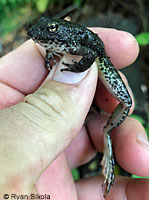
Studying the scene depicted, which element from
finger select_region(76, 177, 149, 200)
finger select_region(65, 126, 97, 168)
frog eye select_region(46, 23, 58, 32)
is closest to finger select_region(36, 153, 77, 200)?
finger select_region(76, 177, 149, 200)

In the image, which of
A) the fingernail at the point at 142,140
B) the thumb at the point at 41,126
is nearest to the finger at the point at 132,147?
the fingernail at the point at 142,140

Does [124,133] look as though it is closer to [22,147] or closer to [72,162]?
[72,162]

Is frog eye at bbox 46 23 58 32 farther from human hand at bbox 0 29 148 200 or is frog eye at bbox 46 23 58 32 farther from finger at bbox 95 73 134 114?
finger at bbox 95 73 134 114

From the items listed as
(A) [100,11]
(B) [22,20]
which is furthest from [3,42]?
(A) [100,11]

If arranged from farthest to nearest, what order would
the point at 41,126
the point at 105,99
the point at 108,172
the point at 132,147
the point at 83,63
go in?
1. the point at 105,99
2. the point at 108,172
3. the point at 132,147
4. the point at 83,63
5. the point at 41,126

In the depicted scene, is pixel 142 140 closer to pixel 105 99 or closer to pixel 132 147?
pixel 132 147

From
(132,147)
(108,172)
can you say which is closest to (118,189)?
(108,172)
